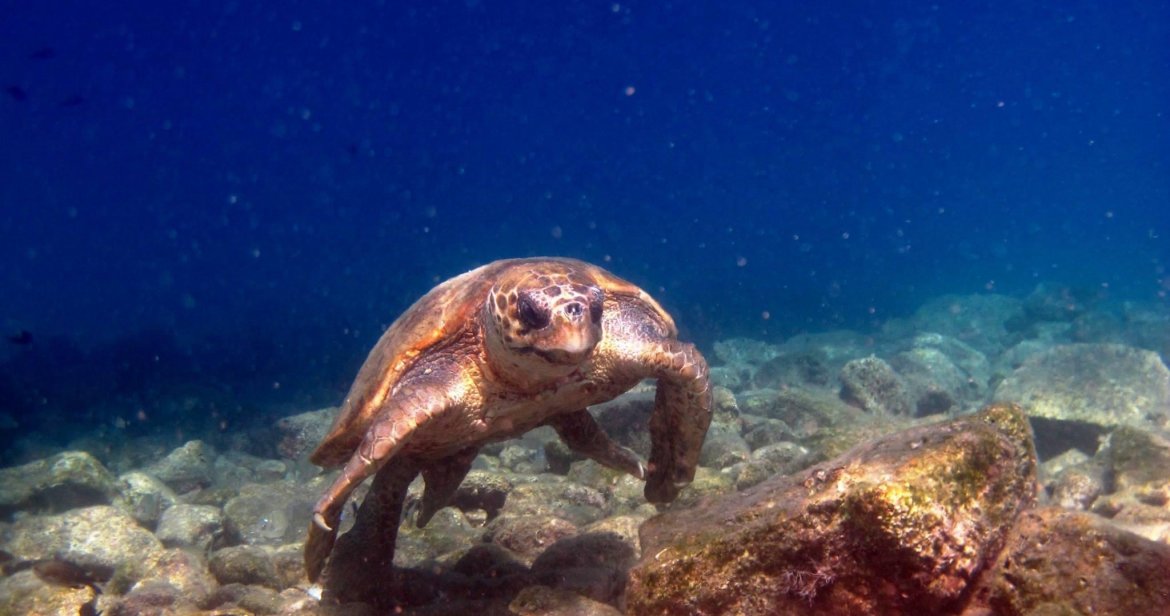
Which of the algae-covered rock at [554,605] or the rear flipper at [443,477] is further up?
the rear flipper at [443,477]

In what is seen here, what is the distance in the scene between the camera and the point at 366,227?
381ft

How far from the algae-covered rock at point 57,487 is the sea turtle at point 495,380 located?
684cm

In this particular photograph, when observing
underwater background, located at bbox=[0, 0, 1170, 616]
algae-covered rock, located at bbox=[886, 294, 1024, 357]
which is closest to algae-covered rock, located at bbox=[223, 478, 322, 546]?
underwater background, located at bbox=[0, 0, 1170, 616]

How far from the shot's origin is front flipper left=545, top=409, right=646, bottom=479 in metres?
5.50

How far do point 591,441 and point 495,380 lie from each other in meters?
1.73

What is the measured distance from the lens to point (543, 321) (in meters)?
3.74

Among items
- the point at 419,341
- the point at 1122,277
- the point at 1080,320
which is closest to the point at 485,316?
the point at 419,341

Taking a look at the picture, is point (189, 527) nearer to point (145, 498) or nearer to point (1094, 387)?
point (145, 498)

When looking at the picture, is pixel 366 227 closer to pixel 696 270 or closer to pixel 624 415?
pixel 696 270

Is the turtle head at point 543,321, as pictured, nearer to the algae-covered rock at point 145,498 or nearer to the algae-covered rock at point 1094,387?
the algae-covered rock at point 1094,387

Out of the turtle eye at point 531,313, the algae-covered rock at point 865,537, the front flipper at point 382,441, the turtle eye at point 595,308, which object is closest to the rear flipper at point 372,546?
the front flipper at point 382,441

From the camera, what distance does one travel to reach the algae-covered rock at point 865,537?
7.77 feet

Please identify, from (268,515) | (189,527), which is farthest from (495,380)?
(189,527)

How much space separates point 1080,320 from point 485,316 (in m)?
27.8
